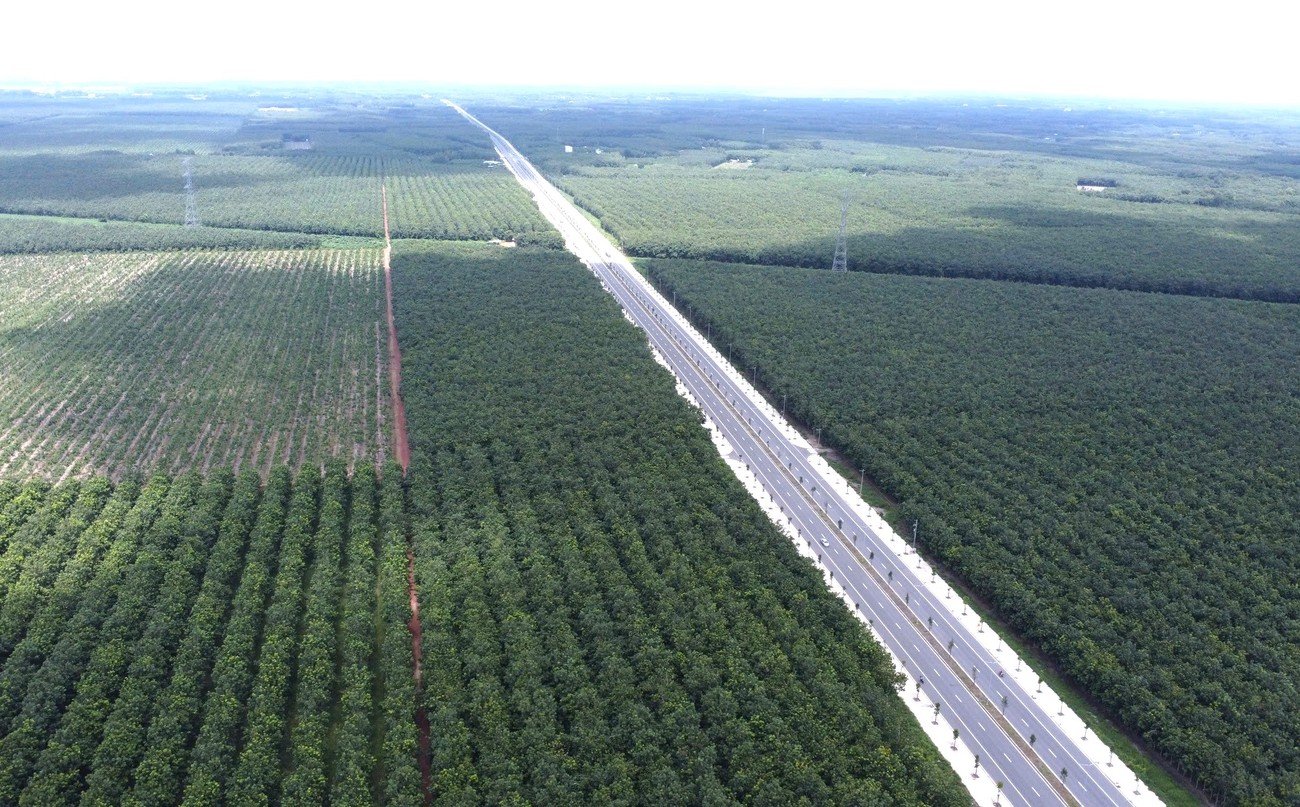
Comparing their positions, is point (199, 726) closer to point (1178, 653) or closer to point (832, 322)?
point (1178, 653)

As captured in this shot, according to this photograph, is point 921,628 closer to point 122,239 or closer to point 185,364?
point 185,364

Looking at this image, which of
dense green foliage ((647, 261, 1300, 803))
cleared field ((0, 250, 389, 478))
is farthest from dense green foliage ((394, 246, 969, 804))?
dense green foliage ((647, 261, 1300, 803))

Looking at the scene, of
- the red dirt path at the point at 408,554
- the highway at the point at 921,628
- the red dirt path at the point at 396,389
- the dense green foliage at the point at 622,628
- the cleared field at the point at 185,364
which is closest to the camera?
the dense green foliage at the point at 622,628

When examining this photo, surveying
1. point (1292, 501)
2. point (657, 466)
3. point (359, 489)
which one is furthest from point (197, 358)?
point (1292, 501)

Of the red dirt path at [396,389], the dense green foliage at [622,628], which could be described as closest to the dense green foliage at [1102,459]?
the dense green foliage at [622,628]

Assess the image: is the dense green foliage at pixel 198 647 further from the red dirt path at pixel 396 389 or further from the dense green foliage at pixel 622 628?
the red dirt path at pixel 396 389
